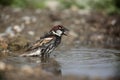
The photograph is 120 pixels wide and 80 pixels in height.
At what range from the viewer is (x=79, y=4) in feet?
62.7

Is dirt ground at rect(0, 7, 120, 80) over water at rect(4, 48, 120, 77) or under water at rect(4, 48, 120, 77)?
over

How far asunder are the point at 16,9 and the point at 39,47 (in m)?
6.41

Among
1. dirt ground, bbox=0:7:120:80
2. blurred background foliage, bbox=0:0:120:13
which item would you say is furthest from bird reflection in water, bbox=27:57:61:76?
blurred background foliage, bbox=0:0:120:13

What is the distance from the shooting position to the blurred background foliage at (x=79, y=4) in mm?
18234

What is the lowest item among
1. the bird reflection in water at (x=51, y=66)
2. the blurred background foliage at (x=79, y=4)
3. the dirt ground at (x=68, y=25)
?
the bird reflection in water at (x=51, y=66)

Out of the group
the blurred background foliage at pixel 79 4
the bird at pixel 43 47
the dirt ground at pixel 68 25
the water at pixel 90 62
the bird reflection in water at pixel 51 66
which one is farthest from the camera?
the blurred background foliage at pixel 79 4

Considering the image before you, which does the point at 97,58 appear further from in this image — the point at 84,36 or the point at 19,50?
the point at 84,36

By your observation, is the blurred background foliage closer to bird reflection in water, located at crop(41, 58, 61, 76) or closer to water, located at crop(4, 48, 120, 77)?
water, located at crop(4, 48, 120, 77)

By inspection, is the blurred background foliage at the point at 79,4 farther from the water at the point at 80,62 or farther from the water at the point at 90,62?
the water at the point at 80,62

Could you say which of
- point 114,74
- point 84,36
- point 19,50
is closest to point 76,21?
point 84,36

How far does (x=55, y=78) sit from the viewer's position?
8398 mm

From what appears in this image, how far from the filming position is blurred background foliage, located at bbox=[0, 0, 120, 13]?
59.8 ft

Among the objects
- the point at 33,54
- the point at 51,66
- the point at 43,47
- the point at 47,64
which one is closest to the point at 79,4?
the point at 43,47

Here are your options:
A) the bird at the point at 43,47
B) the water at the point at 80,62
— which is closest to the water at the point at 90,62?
the water at the point at 80,62
